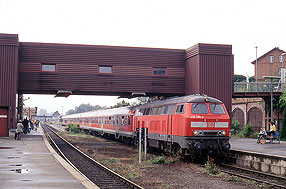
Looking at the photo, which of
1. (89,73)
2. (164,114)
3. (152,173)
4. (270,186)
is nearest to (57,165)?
(152,173)

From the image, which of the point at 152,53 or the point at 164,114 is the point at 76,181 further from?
the point at 152,53

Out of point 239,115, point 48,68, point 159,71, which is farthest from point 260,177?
point 239,115

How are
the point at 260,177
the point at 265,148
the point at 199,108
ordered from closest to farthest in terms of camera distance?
the point at 260,177 → the point at 199,108 → the point at 265,148

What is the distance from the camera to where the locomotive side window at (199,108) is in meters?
17.8

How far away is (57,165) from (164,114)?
6687mm

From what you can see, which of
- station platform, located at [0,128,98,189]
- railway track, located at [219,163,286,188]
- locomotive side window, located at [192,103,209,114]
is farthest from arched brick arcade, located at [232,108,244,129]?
station platform, located at [0,128,98,189]

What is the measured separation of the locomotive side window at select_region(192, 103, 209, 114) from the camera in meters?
17.8

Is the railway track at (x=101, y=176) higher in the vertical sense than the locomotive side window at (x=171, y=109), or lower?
lower

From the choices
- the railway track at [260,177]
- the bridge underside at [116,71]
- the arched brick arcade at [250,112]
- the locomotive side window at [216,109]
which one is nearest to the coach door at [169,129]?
the locomotive side window at [216,109]

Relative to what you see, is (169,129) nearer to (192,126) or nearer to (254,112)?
(192,126)

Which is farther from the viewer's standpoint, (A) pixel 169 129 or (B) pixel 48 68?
(B) pixel 48 68

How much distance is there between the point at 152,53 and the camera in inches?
1377

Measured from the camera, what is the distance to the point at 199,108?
58.9 ft

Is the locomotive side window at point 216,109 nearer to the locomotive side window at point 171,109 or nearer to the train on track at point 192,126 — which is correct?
the train on track at point 192,126
